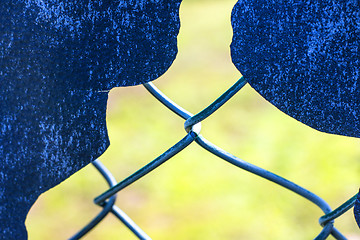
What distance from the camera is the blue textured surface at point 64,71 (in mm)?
653

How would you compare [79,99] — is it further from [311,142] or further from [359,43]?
[311,142]

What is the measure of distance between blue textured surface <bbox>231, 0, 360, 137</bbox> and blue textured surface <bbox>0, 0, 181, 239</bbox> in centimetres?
10

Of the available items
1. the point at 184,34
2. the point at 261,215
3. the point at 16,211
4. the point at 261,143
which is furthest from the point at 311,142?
A: the point at 16,211

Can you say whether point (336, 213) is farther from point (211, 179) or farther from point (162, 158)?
point (211, 179)

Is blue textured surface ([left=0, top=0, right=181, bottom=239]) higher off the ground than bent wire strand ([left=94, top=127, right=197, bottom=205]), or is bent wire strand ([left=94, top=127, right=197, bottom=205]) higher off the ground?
blue textured surface ([left=0, top=0, right=181, bottom=239])

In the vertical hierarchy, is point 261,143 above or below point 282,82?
below

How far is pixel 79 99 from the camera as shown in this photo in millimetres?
680

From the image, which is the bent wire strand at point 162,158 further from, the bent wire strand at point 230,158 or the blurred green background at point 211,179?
the blurred green background at point 211,179

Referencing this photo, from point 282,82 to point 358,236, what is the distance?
171 centimetres

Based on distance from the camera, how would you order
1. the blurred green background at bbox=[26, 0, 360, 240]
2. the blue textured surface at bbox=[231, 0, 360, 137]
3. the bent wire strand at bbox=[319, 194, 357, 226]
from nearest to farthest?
the blue textured surface at bbox=[231, 0, 360, 137], the bent wire strand at bbox=[319, 194, 357, 226], the blurred green background at bbox=[26, 0, 360, 240]

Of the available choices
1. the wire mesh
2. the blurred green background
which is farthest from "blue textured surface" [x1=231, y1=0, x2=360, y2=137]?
the blurred green background

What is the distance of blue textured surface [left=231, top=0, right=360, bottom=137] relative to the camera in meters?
0.59

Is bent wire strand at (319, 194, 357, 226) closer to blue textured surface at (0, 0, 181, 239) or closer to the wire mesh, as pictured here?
the wire mesh

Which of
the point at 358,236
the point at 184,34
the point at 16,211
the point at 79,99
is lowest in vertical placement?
the point at 358,236
